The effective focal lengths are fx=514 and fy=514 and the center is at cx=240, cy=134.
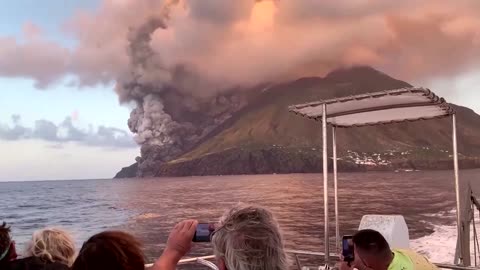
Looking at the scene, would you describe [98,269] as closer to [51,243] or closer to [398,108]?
[51,243]

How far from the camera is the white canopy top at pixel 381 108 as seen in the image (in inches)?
250

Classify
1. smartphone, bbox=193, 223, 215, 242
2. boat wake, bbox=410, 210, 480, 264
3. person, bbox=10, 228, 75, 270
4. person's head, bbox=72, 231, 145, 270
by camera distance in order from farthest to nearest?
boat wake, bbox=410, 210, 480, 264
person, bbox=10, 228, 75, 270
smartphone, bbox=193, 223, 215, 242
person's head, bbox=72, 231, 145, 270

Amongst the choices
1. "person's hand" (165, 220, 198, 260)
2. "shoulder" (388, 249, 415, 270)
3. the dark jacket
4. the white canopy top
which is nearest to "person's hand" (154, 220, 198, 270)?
"person's hand" (165, 220, 198, 260)

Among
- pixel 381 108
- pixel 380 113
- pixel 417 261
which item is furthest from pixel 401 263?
pixel 380 113

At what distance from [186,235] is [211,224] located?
4.7 inches

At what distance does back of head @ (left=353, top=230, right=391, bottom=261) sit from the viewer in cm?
348

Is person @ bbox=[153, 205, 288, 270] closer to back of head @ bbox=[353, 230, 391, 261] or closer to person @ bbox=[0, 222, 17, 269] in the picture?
person @ bbox=[0, 222, 17, 269]

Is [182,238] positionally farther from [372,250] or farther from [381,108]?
[381,108]

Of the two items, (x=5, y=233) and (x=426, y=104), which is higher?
(x=426, y=104)

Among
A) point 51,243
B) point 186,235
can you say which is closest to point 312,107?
point 51,243

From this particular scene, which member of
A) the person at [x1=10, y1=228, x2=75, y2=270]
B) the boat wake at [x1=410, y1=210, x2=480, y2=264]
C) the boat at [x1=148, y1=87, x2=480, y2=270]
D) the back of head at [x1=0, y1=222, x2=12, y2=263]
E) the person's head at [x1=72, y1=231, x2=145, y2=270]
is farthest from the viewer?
the boat wake at [x1=410, y1=210, x2=480, y2=264]

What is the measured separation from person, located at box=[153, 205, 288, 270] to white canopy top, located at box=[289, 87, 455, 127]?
4.63m

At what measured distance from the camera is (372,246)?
3.48 m

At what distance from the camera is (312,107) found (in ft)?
22.2
